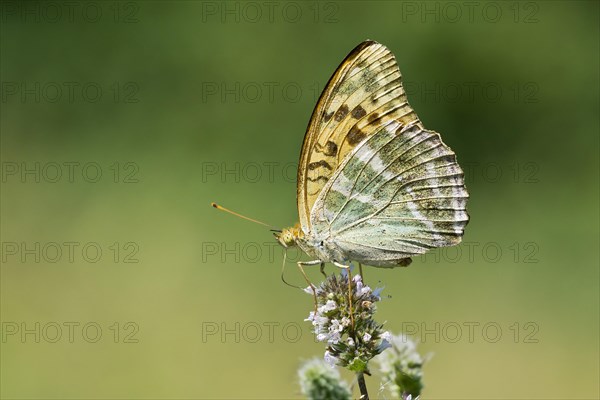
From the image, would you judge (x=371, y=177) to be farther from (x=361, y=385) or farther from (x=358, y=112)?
(x=361, y=385)

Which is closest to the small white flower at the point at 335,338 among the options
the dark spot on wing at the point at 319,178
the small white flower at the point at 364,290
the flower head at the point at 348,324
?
the flower head at the point at 348,324

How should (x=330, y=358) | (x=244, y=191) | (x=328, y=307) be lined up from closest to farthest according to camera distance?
(x=330, y=358)
(x=328, y=307)
(x=244, y=191)

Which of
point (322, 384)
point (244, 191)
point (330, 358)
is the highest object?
point (244, 191)

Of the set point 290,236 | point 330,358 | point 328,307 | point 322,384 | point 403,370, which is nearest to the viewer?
point 322,384

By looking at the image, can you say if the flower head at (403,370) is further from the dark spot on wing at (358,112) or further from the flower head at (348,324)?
the dark spot on wing at (358,112)

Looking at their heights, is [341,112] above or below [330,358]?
above

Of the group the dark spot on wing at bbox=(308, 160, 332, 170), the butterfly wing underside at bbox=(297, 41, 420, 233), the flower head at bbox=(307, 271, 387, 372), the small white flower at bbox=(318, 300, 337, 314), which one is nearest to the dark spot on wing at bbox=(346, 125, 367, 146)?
the butterfly wing underside at bbox=(297, 41, 420, 233)

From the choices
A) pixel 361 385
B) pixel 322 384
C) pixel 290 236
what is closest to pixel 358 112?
pixel 290 236

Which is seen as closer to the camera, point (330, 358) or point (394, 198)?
point (330, 358)

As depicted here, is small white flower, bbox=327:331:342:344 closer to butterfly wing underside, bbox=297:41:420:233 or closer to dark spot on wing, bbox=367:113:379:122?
butterfly wing underside, bbox=297:41:420:233
